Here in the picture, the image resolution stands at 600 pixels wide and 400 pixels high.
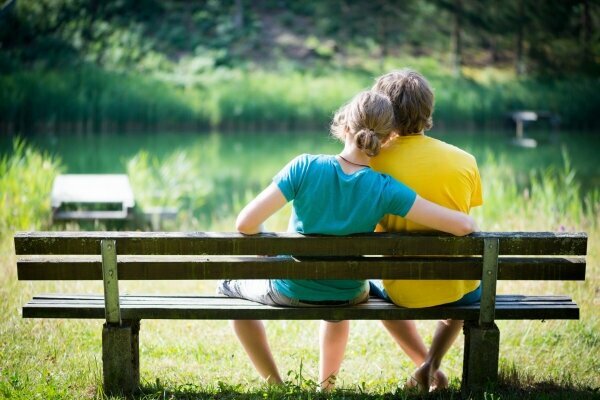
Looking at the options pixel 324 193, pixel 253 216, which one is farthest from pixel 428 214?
pixel 253 216

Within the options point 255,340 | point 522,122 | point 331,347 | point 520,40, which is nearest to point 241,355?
point 255,340

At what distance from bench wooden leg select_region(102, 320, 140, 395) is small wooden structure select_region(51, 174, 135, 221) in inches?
195

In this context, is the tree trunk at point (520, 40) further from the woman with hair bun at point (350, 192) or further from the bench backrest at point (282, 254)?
the woman with hair bun at point (350, 192)

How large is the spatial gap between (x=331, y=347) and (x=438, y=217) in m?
0.70

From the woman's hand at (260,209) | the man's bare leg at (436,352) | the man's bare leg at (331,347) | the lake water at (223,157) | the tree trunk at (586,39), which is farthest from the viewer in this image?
the tree trunk at (586,39)

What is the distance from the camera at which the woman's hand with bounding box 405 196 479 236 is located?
9.22ft

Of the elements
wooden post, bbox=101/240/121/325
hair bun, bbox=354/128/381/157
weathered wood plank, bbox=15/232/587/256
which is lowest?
wooden post, bbox=101/240/121/325

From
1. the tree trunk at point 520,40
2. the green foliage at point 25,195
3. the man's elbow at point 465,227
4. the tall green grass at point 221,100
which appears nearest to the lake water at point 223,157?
the tall green grass at point 221,100

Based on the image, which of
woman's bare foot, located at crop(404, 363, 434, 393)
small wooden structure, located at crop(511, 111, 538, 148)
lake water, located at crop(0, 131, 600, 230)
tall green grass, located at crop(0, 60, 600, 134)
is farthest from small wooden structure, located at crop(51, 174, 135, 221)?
small wooden structure, located at crop(511, 111, 538, 148)

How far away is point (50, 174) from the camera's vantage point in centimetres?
828

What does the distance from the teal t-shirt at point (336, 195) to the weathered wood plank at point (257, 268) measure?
0.14m

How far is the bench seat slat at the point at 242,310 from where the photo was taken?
116 inches

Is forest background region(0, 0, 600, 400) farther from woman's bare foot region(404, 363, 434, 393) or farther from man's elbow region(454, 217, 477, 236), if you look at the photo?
man's elbow region(454, 217, 477, 236)

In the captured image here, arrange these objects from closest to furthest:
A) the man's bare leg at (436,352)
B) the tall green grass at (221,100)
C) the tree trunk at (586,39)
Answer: the man's bare leg at (436,352), the tall green grass at (221,100), the tree trunk at (586,39)
